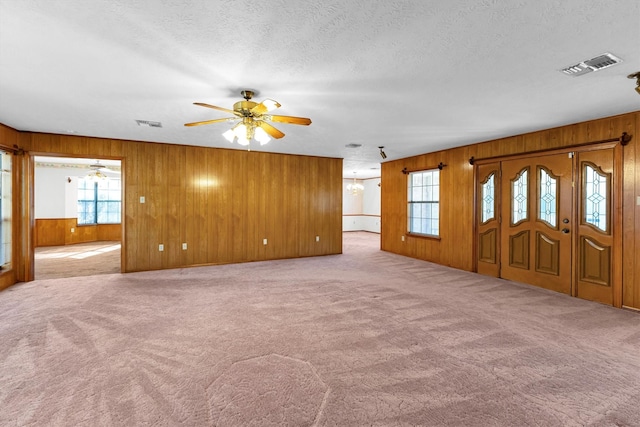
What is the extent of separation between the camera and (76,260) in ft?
22.4

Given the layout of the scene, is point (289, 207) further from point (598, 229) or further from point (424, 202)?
point (598, 229)

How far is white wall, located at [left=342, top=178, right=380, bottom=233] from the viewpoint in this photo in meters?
12.5

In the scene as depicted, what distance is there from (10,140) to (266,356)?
17.3ft

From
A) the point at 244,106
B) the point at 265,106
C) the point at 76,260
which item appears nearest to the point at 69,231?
the point at 76,260

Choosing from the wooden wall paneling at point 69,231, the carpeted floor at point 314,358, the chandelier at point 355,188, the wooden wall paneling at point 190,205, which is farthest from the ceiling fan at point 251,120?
the wooden wall paneling at point 69,231

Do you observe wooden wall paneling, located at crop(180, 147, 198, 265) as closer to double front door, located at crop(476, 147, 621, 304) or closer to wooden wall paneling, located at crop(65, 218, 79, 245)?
double front door, located at crop(476, 147, 621, 304)

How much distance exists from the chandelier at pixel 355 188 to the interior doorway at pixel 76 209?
767cm

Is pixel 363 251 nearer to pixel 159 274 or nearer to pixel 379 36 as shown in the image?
pixel 159 274

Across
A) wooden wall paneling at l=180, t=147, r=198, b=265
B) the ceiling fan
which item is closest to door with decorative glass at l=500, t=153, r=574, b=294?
the ceiling fan

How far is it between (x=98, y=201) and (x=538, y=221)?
475 inches

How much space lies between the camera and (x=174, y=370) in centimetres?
233

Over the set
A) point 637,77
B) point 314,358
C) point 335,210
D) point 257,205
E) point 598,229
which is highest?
point 637,77

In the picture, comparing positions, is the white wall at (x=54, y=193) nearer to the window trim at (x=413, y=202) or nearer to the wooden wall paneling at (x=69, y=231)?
the wooden wall paneling at (x=69, y=231)

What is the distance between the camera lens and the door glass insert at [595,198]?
13.1 feet
